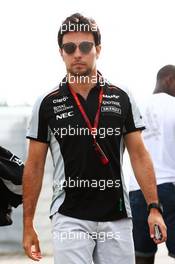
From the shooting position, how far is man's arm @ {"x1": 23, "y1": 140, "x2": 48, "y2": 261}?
395 centimetres

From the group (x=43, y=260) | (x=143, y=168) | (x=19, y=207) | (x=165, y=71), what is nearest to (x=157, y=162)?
(x=165, y=71)

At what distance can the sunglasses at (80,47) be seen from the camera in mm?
3977

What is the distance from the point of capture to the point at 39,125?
3.94m

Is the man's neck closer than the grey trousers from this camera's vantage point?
No

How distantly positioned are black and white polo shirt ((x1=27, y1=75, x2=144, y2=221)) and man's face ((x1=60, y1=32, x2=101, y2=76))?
15cm

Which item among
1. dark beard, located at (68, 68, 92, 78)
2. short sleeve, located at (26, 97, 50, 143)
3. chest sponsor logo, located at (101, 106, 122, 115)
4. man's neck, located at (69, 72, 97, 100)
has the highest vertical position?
dark beard, located at (68, 68, 92, 78)

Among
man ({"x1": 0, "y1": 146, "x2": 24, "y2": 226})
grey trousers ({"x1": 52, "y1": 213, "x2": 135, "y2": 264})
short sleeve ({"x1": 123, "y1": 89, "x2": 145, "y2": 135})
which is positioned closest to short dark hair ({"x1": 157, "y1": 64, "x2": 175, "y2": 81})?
man ({"x1": 0, "y1": 146, "x2": 24, "y2": 226})

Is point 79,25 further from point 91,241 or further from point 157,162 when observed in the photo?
point 157,162

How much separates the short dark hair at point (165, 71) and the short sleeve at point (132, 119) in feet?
7.07

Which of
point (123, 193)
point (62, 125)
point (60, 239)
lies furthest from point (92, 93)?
point (60, 239)

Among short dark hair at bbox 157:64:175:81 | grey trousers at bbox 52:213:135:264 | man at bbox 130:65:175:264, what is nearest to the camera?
grey trousers at bbox 52:213:135:264

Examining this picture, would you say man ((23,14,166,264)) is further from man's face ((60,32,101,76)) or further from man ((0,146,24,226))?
man ((0,146,24,226))

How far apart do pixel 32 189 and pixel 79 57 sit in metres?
0.77

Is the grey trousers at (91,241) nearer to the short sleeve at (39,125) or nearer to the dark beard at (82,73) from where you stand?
the short sleeve at (39,125)
